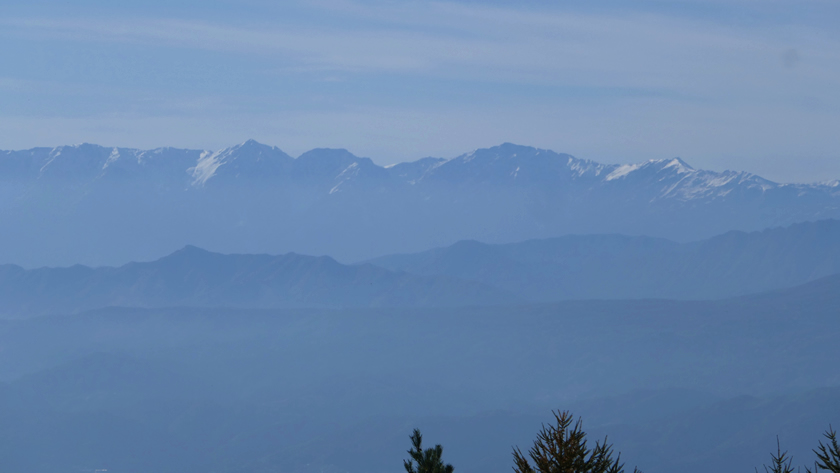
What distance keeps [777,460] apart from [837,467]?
1.54m

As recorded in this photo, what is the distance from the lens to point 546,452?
13656 millimetres

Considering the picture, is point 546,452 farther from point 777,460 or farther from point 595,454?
point 777,460

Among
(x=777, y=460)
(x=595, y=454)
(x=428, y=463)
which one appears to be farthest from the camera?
(x=428, y=463)

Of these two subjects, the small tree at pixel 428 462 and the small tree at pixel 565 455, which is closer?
the small tree at pixel 565 455

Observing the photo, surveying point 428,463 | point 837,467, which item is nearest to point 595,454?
point 837,467

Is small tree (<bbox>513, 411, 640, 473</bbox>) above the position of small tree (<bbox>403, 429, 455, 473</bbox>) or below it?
below

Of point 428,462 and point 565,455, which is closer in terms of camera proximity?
point 565,455

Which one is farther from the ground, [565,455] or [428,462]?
[428,462]

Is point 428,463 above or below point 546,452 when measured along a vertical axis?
above

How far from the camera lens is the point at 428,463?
2291cm

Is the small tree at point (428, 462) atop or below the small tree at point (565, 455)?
atop

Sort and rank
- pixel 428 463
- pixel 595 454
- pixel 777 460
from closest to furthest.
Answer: pixel 595 454 < pixel 777 460 < pixel 428 463

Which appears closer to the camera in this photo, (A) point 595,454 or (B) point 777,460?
(A) point 595,454

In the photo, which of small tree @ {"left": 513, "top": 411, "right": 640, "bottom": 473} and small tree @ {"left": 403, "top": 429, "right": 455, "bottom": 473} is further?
small tree @ {"left": 403, "top": 429, "right": 455, "bottom": 473}
